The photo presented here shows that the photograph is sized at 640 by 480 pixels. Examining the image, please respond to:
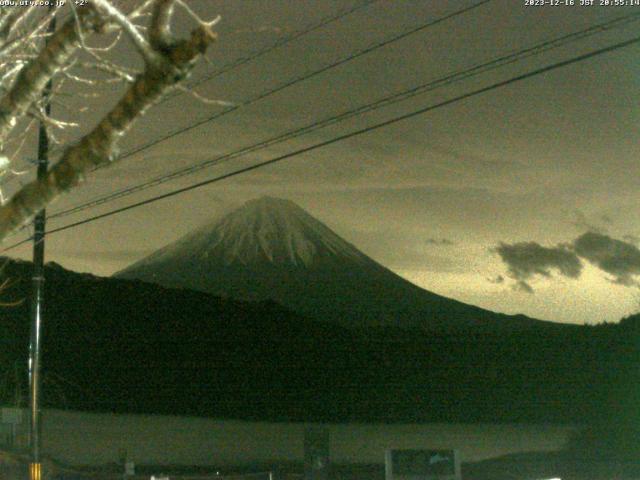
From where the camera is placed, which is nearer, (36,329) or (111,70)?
(111,70)

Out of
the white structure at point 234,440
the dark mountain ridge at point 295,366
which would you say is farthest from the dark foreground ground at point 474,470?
the dark mountain ridge at point 295,366

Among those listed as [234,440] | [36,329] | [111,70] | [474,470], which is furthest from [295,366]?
[111,70]

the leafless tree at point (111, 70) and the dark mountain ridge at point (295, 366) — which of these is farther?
the dark mountain ridge at point (295, 366)

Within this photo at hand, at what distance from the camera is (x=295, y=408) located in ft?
274

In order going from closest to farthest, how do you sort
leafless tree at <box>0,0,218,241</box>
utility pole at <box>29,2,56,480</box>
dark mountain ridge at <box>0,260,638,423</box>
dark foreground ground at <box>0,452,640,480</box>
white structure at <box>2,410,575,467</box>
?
leafless tree at <box>0,0,218,241</box> < utility pole at <box>29,2,56,480</box> < dark foreground ground at <box>0,452,640,480</box> < white structure at <box>2,410,575,467</box> < dark mountain ridge at <box>0,260,638,423</box>

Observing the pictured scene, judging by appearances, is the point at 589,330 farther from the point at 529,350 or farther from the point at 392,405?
the point at 392,405

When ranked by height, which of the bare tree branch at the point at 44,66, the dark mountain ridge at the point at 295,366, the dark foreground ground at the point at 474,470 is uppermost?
the dark mountain ridge at the point at 295,366

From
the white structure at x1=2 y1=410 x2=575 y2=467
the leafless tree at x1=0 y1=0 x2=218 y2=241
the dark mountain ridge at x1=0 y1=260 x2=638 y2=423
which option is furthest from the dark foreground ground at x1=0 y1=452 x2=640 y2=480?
the leafless tree at x1=0 y1=0 x2=218 y2=241

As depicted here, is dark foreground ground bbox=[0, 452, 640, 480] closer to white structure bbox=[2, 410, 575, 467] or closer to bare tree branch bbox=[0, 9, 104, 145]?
white structure bbox=[2, 410, 575, 467]

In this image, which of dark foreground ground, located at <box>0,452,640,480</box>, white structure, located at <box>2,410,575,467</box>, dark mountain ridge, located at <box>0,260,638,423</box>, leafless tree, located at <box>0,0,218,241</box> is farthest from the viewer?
dark mountain ridge, located at <box>0,260,638,423</box>

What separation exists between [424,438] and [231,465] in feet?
41.8

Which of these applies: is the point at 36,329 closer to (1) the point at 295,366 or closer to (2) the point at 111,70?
(2) the point at 111,70

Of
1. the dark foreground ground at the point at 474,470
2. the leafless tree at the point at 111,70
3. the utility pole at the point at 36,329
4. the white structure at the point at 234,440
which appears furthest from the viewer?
the white structure at the point at 234,440

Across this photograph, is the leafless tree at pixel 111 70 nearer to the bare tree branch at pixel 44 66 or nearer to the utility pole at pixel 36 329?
the bare tree branch at pixel 44 66
